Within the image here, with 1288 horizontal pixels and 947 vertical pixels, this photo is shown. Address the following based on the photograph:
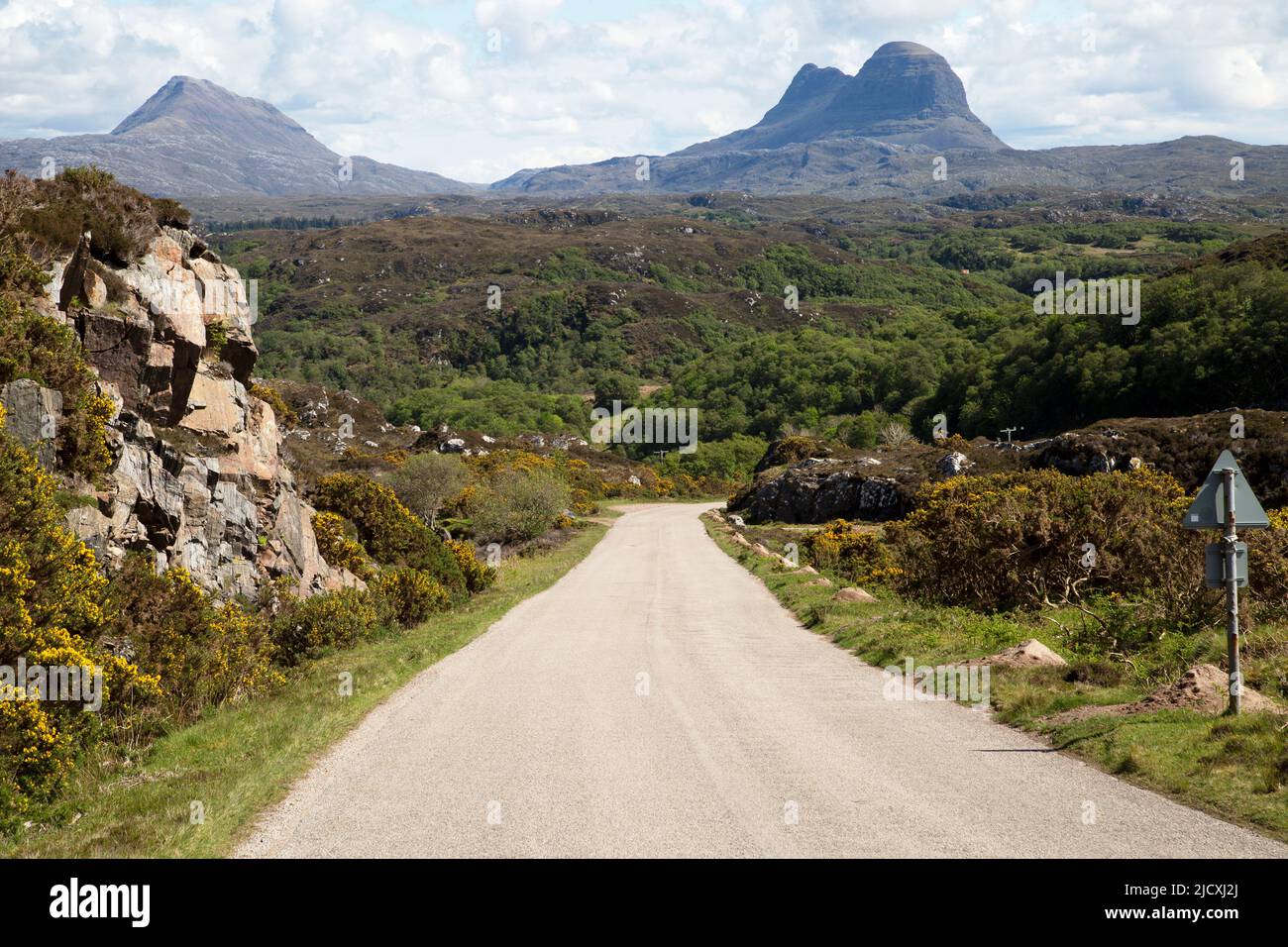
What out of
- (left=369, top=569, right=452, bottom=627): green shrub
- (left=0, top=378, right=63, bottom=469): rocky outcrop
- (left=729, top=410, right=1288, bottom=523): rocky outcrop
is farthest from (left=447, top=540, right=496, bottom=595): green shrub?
(left=729, top=410, right=1288, bottom=523): rocky outcrop

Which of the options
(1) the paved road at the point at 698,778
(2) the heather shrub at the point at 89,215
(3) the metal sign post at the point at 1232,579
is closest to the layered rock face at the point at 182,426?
(2) the heather shrub at the point at 89,215

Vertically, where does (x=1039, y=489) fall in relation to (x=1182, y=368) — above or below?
below

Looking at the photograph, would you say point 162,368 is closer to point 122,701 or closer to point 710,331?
point 122,701

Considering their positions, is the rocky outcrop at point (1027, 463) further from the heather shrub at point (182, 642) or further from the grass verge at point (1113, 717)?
the heather shrub at point (182, 642)

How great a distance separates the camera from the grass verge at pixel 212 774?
20.7 feet

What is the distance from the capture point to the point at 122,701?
31.8ft

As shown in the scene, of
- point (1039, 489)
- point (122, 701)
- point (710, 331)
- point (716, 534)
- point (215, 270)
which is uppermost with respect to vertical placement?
point (710, 331)

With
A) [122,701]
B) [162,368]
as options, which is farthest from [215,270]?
[122,701]

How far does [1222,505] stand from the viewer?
8.24 m

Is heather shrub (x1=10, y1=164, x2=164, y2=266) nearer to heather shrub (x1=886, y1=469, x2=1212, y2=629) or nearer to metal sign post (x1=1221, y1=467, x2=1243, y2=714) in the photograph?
heather shrub (x1=886, y1=469, x2=1212, y2=629)
